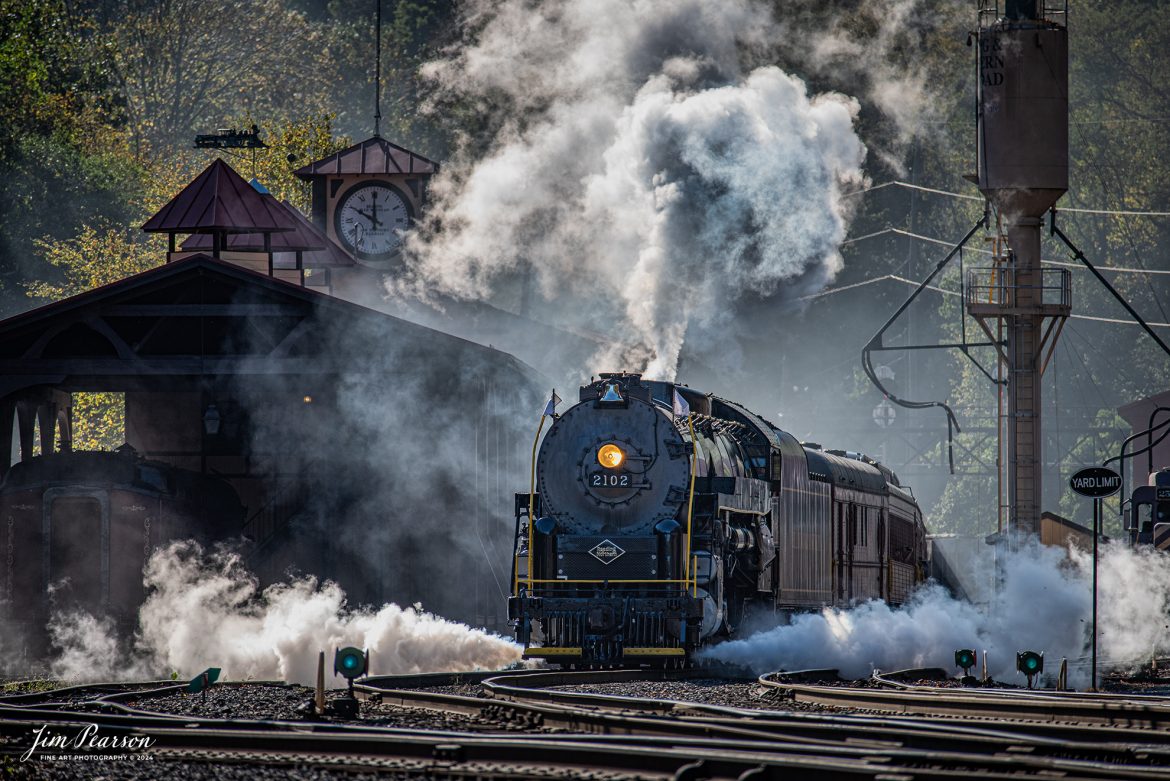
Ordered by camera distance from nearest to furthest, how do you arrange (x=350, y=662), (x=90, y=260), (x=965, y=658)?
(x=350, y=662) < (x=965, y=658) < (x=90, y=260)

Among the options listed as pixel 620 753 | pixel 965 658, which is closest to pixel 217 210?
pixel 965 658

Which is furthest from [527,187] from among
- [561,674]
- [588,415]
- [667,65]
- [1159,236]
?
[1159,236]

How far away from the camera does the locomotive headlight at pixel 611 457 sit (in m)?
18.5

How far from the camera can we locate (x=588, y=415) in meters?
18.8

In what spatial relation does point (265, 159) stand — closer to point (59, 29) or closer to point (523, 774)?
point (59, 29)

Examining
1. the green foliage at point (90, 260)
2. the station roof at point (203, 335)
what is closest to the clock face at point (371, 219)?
the green foliage at point (90, 260)

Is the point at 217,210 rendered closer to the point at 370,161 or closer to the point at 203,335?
the point at 203,335

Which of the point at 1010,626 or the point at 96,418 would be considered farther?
the point at 96,418

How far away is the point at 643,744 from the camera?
992cm

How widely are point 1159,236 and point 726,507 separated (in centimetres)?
6012

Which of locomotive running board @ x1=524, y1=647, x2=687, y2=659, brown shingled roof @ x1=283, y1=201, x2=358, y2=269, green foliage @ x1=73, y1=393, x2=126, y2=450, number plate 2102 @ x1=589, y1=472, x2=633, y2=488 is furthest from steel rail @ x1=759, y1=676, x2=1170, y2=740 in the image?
green foliage @ x1=73, y1=393, x2=126, y2=450

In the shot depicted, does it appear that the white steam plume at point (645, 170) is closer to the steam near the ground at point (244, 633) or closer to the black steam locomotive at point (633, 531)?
the steam near the ground at point (244, 633)

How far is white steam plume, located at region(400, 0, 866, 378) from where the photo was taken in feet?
93.3

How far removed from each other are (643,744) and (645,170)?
19.7 m
